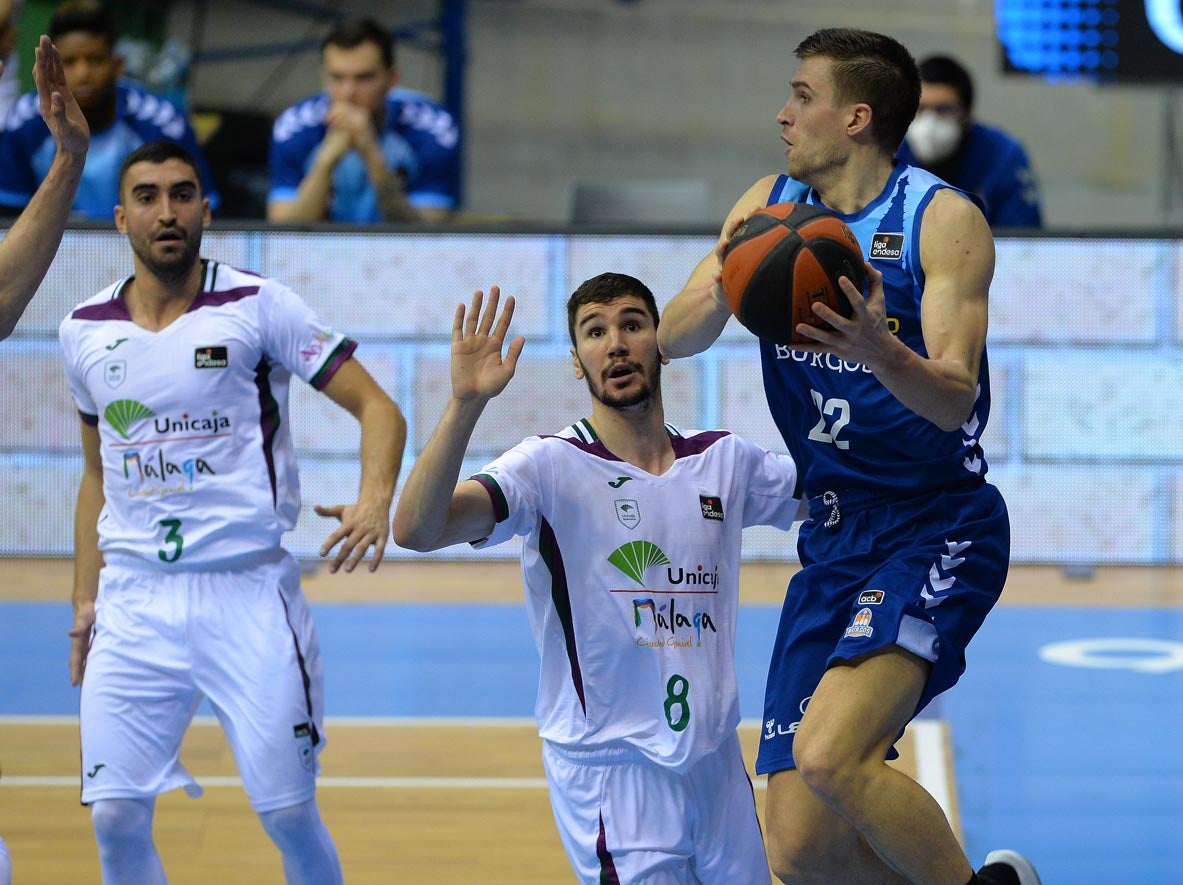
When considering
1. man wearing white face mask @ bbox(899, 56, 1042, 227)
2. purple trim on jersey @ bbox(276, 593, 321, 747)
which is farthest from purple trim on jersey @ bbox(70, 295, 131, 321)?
man wearing white face mask @ bbox(899, 56, 1042, 227)

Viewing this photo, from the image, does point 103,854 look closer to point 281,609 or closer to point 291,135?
point 281,609

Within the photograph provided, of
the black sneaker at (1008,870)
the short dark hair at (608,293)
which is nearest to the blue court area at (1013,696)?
the black sneaker at (1008,870)

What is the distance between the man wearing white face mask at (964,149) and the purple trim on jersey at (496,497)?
5215mm

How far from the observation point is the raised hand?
12.7 ft

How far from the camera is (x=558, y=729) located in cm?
→ 388

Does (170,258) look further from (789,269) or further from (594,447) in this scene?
(789,269)

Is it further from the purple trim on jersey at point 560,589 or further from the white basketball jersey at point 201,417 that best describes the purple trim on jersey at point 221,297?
the purple trim on jersey at point 560,589

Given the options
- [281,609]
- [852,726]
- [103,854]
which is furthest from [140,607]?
[852,726]

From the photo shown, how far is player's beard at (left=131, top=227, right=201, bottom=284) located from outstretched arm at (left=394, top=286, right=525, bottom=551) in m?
1.26

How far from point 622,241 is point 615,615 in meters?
4.78

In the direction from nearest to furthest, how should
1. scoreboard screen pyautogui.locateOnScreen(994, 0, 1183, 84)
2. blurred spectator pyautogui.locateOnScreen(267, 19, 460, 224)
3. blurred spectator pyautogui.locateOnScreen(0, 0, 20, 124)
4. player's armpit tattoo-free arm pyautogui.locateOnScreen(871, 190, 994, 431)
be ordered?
player's armpit tattoo-free arm pyautogui.locateOnScreen(871, 190, 994, 431)
blurred spectator pyautogui.locateOnScreen(0, 0, 20, 124)
blurred spectator pyautogui.locateOnScreen(267, 19, 460, 224)
scoreboard screen pyautogui.locateOnScreen(994, 0, 1183, 84)

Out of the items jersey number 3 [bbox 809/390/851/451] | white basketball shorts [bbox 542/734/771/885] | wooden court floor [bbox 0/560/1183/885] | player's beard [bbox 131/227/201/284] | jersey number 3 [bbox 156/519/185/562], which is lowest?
wooden court floor [bbox 0/560/1183/885]

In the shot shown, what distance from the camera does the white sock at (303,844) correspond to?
421 centimetres

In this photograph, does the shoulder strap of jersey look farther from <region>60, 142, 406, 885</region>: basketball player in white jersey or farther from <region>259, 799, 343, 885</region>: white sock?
<region>259, 799, 343, 885</region>: white sock
